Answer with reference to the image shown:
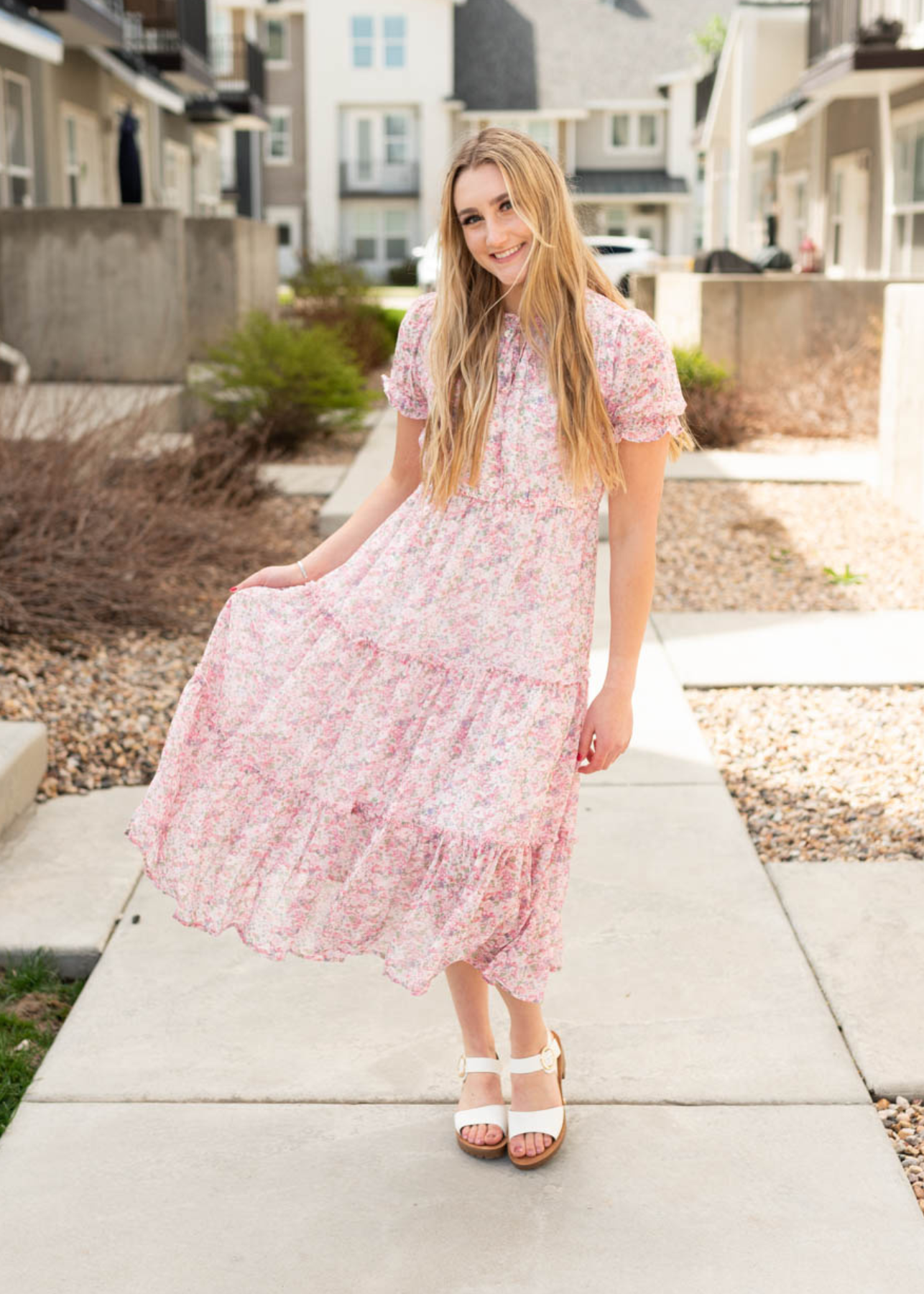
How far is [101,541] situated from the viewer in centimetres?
564

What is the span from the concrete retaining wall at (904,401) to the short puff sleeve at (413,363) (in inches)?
239

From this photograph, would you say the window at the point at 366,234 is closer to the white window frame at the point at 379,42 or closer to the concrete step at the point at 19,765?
the white window frame at the point at 379,42

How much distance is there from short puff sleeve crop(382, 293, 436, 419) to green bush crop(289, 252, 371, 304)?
14769mm

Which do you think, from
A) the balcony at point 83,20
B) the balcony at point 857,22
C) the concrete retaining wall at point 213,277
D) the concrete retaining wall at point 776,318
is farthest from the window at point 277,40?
the concrete retaining wall at point 776,318

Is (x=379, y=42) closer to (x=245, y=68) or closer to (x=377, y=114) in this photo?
(x=377, y=114)

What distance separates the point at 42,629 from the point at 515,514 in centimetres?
339

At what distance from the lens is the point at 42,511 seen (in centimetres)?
552

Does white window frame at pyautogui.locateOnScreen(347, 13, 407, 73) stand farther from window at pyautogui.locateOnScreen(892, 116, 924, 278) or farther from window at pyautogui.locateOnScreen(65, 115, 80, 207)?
window at pyautogui.locateOnScreen(892, 116, 924, 278)

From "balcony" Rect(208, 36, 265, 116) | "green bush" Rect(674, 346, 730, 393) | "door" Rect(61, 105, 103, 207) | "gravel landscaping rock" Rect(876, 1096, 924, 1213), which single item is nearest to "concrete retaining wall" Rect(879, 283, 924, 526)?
"green bush" Rect(674, 346, 730, 393)

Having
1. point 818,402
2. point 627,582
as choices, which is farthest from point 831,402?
point 627,582

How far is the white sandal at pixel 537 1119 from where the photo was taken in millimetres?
2510

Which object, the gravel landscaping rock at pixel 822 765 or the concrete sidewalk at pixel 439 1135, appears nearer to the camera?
Result: the concrete sidewalk at pixel 439 1135

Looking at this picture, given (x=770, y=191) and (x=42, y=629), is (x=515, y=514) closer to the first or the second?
(x=42, y=629)

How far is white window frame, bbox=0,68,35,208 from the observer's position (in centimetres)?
1327
